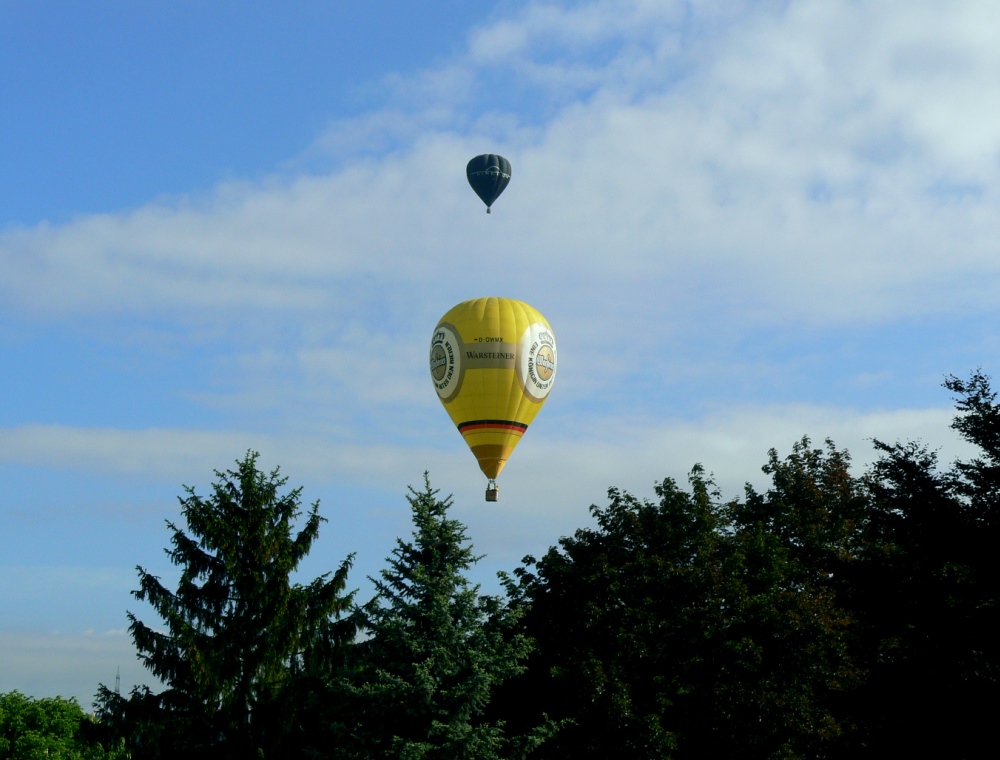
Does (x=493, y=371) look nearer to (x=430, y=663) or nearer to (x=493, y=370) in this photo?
(x=493, y=370)

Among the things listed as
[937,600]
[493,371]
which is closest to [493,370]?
[493,371]

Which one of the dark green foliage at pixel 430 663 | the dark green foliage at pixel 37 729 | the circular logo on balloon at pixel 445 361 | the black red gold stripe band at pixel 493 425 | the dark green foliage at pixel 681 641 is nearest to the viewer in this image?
the dark green foliage at pixel 430 663

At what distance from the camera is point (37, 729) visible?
62906 mm

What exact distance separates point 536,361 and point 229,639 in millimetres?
15762

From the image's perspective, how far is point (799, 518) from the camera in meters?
45.6

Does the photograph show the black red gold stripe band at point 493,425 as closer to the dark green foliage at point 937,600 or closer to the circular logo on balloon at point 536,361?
the circular logo on balloon at point 536,361

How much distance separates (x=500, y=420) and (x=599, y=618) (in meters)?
11.0

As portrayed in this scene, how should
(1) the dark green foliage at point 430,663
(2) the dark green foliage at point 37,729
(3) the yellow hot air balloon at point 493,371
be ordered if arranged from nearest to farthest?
(1) the dark green foliage at point 430,663 → (3) the yellow hot air balloon at point 493,371 → (2) the dark green foliage at point 37,729

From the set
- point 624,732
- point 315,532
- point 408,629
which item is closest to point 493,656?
point 408,629

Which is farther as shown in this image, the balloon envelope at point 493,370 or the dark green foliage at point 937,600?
the balloon envelope at point 493,370

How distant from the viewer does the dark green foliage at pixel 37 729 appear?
6078 centimetres

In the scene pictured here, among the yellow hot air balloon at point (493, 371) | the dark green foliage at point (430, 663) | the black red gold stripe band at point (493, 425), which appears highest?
the yellow hot air balloon at point (493, 371)

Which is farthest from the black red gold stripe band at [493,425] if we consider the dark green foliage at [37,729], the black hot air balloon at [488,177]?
the dark green foliage at [37,729]

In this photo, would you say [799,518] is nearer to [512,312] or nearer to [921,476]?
[512,312]
